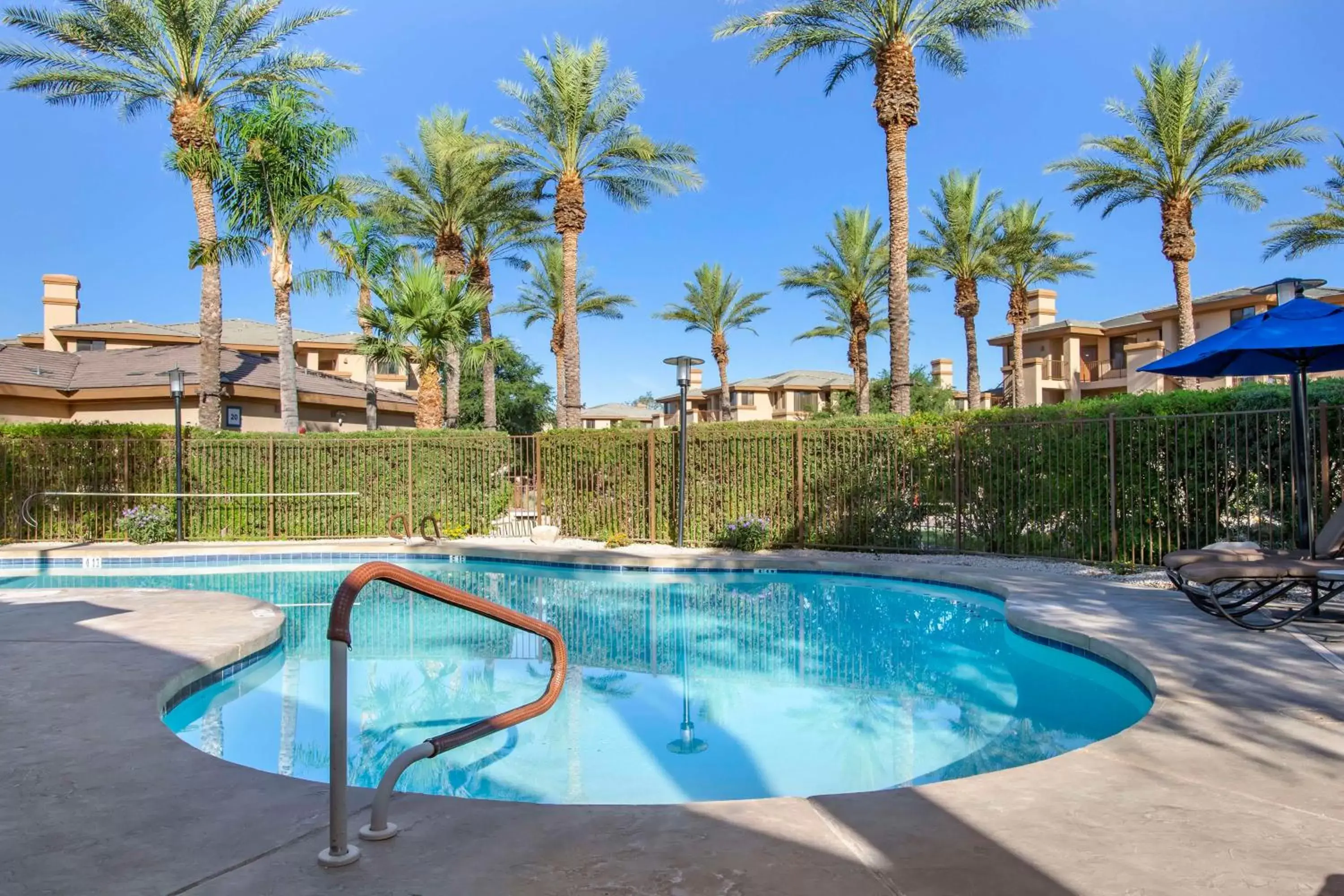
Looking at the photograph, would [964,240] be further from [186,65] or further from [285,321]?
[186,65]

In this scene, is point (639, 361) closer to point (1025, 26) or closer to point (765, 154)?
point (765, 154)

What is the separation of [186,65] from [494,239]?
11.5 metres

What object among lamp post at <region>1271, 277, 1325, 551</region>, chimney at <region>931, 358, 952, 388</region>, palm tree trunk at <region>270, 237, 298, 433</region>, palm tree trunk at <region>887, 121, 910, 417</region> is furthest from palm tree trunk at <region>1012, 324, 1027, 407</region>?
palm tree trunk at <region>270, 237, 298, 433</region>

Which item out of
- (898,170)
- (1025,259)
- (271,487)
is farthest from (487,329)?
(1025,259)

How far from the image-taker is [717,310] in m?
41.8

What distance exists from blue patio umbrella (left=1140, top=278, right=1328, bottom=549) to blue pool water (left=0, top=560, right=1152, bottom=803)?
3.06 m

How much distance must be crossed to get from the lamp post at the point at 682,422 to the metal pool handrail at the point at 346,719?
11.5 meters

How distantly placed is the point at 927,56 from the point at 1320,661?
17058 millimetres

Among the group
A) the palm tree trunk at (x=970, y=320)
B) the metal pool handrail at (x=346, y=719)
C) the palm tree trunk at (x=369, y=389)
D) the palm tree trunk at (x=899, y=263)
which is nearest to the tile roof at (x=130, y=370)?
the palm tree trunk at (x=369, y=389)

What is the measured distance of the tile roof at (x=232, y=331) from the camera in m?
37.0

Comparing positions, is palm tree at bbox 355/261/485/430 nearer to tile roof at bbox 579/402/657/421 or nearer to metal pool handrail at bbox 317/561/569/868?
metal pool handrail at bbox 317/561/569/868

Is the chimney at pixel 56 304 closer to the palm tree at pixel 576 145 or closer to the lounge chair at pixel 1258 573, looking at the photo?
the palm tree at pixel 576 145

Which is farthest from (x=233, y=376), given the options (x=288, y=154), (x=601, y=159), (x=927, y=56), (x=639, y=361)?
(x=639, y=361)

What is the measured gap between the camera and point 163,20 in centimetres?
1830
